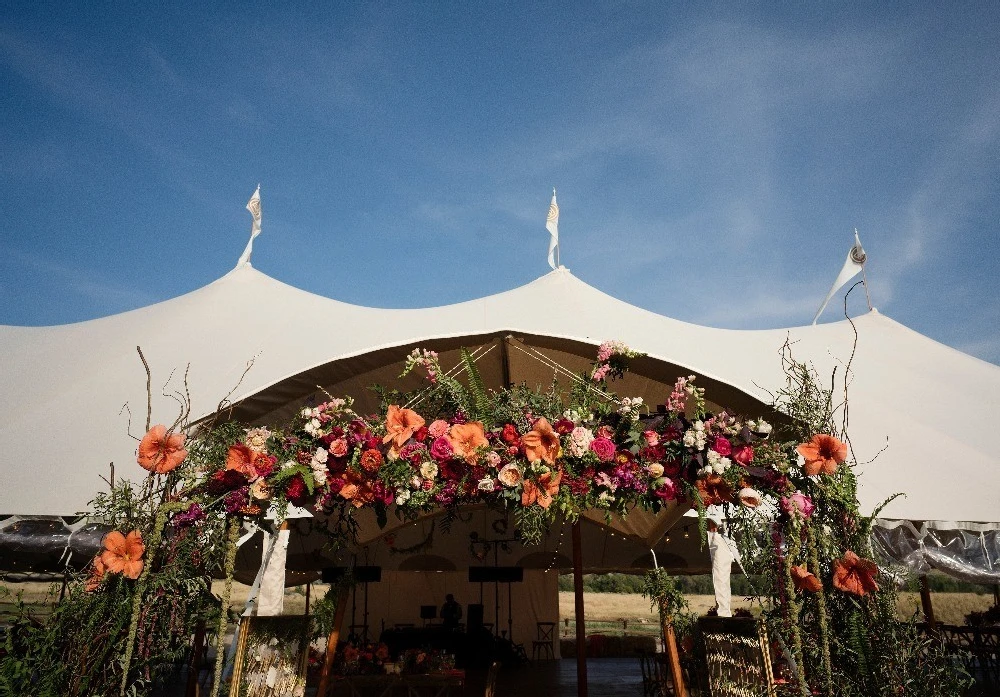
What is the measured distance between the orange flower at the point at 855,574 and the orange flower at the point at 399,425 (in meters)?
1.85

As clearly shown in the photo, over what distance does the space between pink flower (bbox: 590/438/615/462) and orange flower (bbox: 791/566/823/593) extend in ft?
2.85

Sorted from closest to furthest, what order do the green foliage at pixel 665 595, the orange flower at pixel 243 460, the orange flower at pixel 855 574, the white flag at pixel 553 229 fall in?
the orange flower at pixel 855 574
the orange flower at pixel 243 460
the green foliage at pixel 665 595
the white flag at pixel 553 229

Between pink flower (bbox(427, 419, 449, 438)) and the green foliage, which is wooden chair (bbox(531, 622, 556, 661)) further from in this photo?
pink flower (bbox(427, 419, 449, 438))

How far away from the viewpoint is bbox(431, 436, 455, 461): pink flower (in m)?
2.96

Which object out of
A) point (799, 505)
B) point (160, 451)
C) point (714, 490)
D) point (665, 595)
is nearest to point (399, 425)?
point (160, 451)

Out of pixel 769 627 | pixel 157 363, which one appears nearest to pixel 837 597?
pixel 769 627

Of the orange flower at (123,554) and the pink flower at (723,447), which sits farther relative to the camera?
the pink flower at (723,447)

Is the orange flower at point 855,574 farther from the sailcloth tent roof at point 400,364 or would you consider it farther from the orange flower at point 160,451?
the orange flower at point 160,451

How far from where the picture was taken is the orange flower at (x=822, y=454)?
105 inches

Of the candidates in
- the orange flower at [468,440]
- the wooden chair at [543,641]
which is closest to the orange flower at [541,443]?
the orange flower at [468,440]

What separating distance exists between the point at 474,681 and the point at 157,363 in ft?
21.7

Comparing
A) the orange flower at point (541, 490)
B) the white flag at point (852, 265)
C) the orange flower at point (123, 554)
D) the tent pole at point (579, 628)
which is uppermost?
the white flag at point (852, 265)

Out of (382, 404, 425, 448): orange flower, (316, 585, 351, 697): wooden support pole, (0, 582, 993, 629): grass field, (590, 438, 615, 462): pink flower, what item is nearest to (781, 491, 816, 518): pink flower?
(590, 438, 615, 462): pink flower

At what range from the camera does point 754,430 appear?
297 cm
